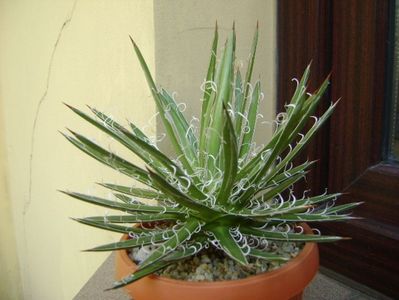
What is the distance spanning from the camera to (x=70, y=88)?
1213mm

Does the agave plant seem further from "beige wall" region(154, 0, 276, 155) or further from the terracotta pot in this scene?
"beige wall" region(154, 0, 276, 155)

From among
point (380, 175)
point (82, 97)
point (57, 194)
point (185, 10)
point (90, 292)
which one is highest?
point (185, 10)

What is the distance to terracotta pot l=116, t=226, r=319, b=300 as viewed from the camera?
A: 602 mm

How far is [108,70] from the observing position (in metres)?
1.06

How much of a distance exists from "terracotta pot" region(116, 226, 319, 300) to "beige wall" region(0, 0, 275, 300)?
378 mm

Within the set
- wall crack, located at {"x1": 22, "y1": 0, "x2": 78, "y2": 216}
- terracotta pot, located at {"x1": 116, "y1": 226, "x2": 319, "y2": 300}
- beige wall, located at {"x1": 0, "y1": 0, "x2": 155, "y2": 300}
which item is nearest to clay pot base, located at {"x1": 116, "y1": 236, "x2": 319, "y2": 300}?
terracotta pot, located at {"x1": 116, "y1": 226, "x2": 319, "y2": 300}

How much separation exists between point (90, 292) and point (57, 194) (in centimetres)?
51

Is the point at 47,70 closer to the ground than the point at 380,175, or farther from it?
farther from it

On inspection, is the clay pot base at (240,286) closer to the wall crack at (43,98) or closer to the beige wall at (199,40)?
the beige wall at (199,40)

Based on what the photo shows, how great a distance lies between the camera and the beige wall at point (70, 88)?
0.95 m

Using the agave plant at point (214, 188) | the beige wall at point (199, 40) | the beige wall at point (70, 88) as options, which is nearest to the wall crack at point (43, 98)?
the beige wall at point (70, 88)

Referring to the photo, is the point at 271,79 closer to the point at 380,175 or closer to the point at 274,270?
the point at 380,175

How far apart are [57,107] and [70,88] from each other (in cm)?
12

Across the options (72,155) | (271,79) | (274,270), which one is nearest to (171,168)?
(274,270)
